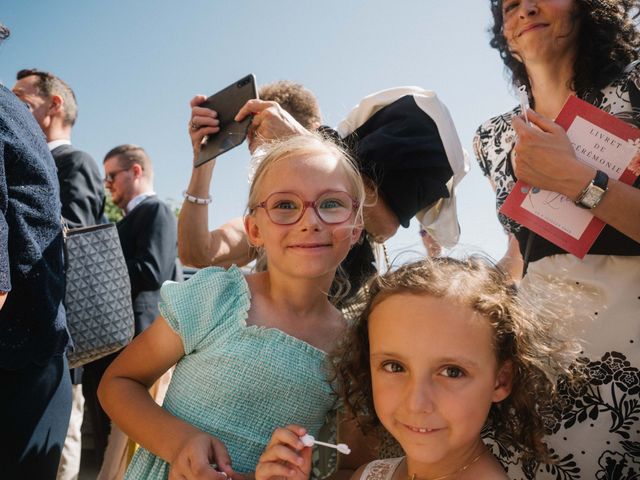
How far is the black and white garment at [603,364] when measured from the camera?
1609 mm

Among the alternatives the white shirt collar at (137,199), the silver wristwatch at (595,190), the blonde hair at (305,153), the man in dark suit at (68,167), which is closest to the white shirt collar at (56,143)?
the man in dark suit at (68,167)

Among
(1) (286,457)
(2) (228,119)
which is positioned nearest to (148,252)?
(2) (228,119)

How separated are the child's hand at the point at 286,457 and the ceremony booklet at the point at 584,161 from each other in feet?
2.98

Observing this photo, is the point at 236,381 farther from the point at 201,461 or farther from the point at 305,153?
the point at 305,153

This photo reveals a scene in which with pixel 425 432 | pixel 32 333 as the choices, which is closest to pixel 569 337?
pixel 425 432

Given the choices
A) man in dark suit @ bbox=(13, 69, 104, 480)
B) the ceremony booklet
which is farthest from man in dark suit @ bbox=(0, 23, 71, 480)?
the ceremony booklet

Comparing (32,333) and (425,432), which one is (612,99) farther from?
(32,333)

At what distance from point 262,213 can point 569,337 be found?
0.93m

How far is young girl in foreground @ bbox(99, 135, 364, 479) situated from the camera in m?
1.73

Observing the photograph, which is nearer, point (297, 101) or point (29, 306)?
point (29, 306)

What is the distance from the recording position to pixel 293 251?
6.04 feet

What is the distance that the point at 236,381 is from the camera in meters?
1.73

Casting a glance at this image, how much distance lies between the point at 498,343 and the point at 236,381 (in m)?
0.70

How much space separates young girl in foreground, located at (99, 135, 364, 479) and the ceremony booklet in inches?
21.3
